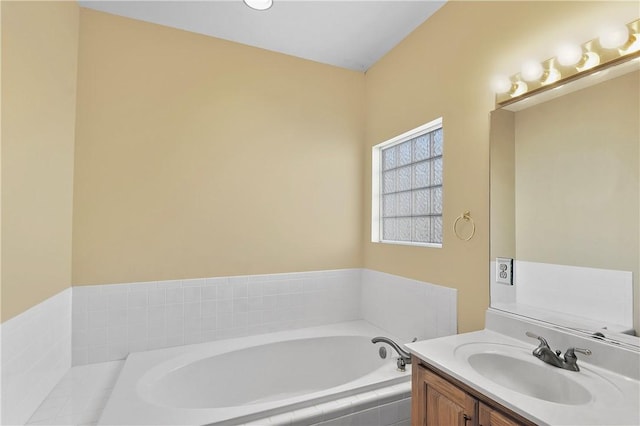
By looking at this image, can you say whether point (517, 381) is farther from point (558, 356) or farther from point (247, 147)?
point (247, 147)

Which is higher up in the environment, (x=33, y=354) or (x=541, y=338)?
(x=541, y=338)

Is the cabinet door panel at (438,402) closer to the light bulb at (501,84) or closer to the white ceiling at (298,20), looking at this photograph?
the light bulb at (501,84)

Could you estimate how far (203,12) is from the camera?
2.08m

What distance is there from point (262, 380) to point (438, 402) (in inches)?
54.9

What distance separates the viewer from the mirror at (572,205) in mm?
1154

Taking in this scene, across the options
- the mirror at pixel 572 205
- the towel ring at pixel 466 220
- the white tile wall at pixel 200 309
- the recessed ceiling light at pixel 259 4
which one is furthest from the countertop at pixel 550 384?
the recessed ceiling light at pixel 259 4

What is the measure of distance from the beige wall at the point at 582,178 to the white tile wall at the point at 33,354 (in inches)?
90.7

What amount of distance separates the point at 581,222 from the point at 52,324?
2645 mm

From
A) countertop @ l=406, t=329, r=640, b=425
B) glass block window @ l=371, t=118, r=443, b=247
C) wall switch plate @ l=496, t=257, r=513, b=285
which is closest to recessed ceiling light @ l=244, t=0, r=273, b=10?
glass block window @ l=371, t=118, r=443, b=247

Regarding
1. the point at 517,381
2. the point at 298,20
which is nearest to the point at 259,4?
the point at 298,20

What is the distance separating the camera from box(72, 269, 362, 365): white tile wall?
2047 millimetres

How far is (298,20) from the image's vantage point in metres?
2.16

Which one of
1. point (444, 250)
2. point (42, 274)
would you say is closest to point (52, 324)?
point (42, 274)

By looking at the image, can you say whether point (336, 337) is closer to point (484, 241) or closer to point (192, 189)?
point (484, 241)
